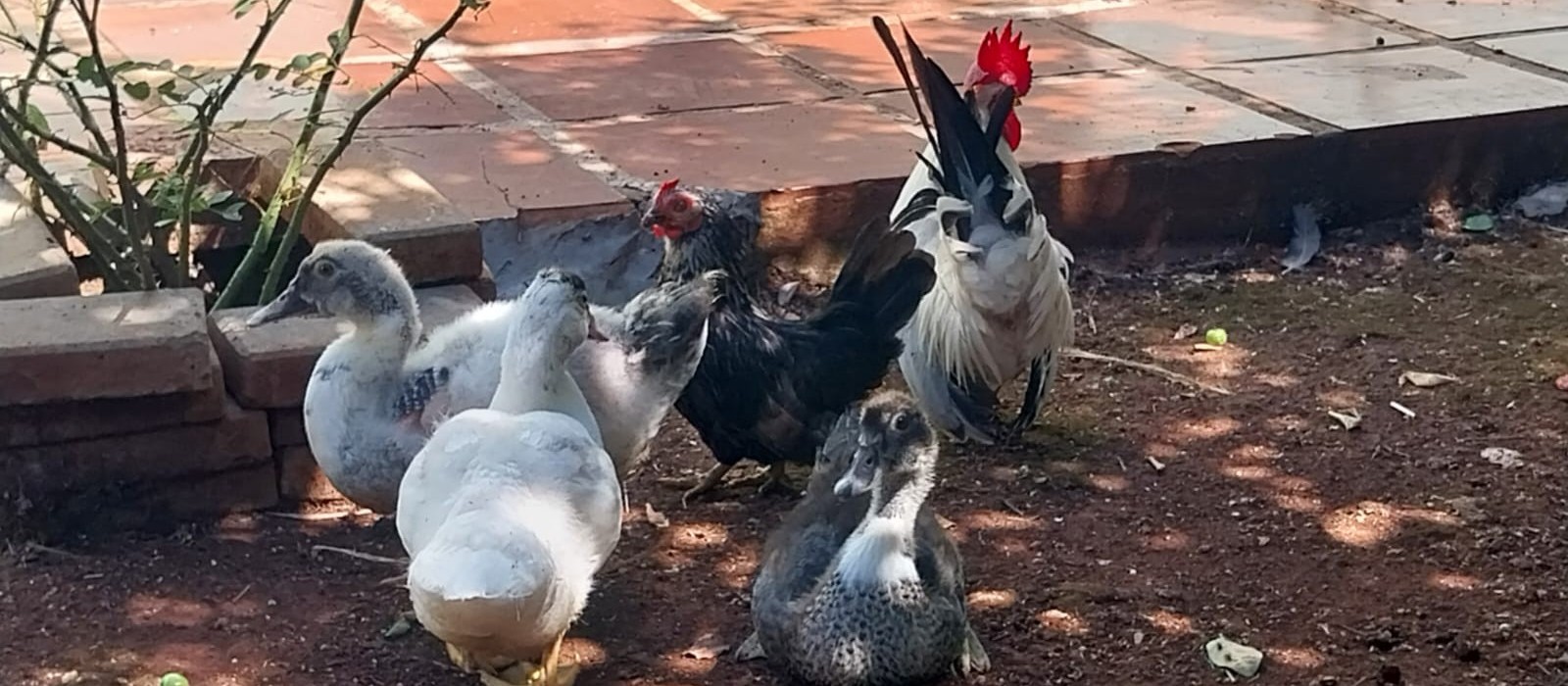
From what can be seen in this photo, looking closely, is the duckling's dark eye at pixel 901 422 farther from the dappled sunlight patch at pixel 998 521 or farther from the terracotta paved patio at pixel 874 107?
the terracotta paved patio at pixel 874 107

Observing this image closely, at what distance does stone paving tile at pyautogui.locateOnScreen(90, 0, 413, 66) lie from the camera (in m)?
6.22

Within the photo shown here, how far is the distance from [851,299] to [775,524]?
0.49 meters

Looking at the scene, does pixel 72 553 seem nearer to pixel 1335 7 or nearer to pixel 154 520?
pixel 154 520

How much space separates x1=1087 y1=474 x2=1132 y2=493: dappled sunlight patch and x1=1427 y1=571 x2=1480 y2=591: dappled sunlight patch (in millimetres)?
691

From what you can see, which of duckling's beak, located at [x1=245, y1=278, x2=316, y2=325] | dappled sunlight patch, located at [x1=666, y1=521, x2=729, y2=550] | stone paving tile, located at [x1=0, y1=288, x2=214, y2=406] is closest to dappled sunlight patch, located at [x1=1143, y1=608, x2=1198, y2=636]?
dappled sunlight patch, located at [x1=666, y1=521, x2=729, y2=550]

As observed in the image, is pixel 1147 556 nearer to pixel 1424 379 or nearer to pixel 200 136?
pixel 1424 379

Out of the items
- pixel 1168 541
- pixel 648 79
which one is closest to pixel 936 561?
pixel 1168 541

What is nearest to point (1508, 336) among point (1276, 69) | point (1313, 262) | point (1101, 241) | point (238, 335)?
point (1313, 262)

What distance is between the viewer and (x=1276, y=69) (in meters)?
6.36

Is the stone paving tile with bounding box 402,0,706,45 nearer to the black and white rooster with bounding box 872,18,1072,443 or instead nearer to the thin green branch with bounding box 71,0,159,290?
the black and white rooster with bounding box 872,18,1072,443

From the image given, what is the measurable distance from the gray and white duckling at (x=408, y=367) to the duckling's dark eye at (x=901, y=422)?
0.64 metres

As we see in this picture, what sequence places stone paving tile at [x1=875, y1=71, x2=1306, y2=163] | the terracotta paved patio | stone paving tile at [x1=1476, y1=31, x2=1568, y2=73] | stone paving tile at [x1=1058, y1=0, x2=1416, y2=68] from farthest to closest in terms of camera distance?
stone paving tile at [x1=1058, y1=0, x2=1416, y2=68]
stone paving tile at [x1=1476, y1=31, x2=1568, y2=73]
stone paving tile at [x1=875, y1=71, x2=1306, y2=163]
the terracotta paved patio

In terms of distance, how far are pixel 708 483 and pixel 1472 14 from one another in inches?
165

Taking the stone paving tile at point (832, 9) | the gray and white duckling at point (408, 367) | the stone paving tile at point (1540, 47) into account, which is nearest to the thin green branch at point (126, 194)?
the gray and white duckling at point (408, 367)
